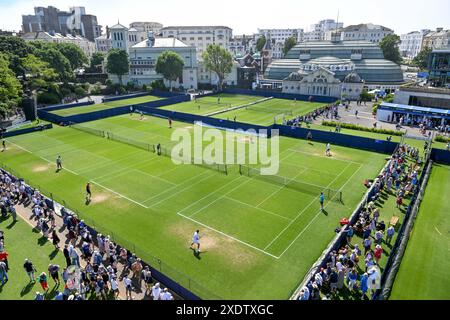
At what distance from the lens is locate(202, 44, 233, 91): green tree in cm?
9338

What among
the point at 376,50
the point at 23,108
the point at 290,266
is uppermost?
the point at 376,50

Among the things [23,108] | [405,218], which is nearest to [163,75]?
[23,108]

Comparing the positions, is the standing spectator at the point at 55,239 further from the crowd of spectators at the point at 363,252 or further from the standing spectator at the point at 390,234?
the standing spectator at the point at 390,234

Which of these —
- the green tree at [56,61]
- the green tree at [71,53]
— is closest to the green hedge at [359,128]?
the green tree at [56,61]

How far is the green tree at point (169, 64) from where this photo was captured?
8872cm

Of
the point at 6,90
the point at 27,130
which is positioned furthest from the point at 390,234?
the point at 6,90

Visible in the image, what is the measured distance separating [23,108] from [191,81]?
50207 mm

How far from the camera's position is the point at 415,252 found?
22.7 m

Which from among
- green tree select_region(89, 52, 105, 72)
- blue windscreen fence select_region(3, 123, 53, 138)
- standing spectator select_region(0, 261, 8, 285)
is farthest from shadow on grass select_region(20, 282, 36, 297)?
green tree select_region(89, 52, 105, 72)

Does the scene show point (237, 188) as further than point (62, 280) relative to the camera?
Yes

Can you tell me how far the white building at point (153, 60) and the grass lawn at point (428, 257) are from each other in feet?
263

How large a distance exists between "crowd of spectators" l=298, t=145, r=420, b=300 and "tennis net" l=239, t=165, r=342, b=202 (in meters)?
3.20
